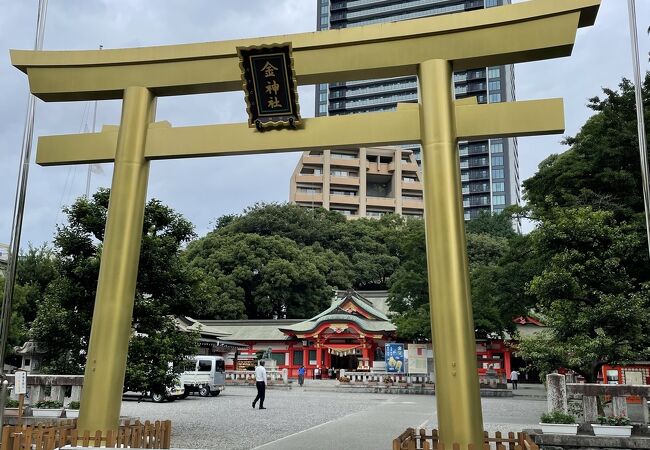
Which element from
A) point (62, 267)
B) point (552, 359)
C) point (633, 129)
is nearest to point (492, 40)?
point (552, 359)

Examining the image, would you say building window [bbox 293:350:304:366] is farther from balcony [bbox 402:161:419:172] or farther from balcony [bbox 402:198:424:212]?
balcony [bbox 402:161:419:172]

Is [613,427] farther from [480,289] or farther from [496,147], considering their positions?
[496,147]

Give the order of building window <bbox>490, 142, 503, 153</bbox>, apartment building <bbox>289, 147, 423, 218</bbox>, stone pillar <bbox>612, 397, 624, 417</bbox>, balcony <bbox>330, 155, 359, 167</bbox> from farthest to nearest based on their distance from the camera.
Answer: building window <bbox>490, 142, 503, 153</bbox>, balcony <bbox>330, 155, 359, 167</bbox>, apartment building <bbox>289, 147, 423, 218</bbox>, stone pillar <bbox>612, 397, 624, 417</bbox>

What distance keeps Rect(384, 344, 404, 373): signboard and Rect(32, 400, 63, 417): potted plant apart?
22578 millimetres

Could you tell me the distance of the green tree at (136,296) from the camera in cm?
1216

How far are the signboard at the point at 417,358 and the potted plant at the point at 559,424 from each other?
69.5ft

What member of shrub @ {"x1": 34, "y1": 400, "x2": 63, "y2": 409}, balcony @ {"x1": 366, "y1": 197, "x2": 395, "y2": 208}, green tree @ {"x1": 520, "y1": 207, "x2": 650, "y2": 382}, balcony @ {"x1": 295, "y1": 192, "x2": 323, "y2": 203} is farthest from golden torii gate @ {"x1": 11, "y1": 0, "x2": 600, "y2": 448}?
balcony @ {"x1": 366, "y1": 197, "x2": 395, "y2": 208}

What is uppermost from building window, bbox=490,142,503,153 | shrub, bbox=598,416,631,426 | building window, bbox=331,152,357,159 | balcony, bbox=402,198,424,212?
building window, bbox=490,142,503,153

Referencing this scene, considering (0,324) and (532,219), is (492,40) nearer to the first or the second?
(0,324)

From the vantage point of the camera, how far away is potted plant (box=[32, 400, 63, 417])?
37.3ft

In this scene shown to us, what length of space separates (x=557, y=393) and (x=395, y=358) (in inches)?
853

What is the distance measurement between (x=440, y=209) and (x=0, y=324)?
227 inches

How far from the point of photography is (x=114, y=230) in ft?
23.9

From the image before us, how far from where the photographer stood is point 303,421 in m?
15.3
